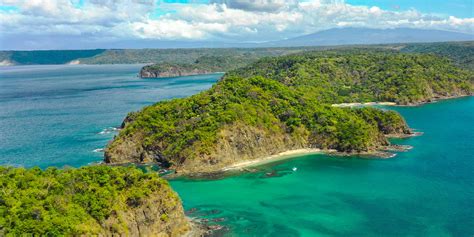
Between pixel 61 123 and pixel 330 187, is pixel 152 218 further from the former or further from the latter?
pixel 61 123

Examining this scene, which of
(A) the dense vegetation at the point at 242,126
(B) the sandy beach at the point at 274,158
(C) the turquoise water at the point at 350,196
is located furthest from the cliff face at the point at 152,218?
(B) the sandy beach at the point at 274,158

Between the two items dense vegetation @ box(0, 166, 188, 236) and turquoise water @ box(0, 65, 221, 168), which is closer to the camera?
dense vegetation @ box(0, 166, 188, 236)

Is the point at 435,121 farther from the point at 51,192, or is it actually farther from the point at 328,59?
the point at 51,192


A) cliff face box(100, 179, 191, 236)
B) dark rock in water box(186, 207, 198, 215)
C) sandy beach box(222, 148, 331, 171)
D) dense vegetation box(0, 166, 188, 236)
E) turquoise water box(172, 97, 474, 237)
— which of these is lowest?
turquoise water box(172, 97, 474, 237)

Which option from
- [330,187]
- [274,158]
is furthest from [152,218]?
[274,158]

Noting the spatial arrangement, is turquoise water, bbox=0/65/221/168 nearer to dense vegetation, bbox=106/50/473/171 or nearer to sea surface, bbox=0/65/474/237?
sea surface, bbox=0/65/474/237

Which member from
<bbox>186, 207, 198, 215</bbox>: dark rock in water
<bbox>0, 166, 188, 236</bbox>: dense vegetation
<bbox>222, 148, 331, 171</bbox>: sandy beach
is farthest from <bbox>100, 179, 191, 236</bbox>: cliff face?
<bbox>222, 148, 331, 171</bbox>: sandy beach

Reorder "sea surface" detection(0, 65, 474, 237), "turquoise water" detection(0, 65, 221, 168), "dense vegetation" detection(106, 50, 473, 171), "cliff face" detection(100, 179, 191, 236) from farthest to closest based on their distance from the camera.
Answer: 1. "turquoise water" detection(0, 65, 221, 168)
2. "dense vegetation" detection(106, 50, 473, 171)
3. "sea surface" detection(0, 65, 474, 237)
4. "cliff face" detection(100, 179, 191, 236)

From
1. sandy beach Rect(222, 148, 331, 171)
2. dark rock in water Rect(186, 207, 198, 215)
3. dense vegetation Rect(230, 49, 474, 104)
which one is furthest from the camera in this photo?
dense vegetation Rect(230, 49, 474, 104)

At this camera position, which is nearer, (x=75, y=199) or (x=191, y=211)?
(x=75, y=199)
